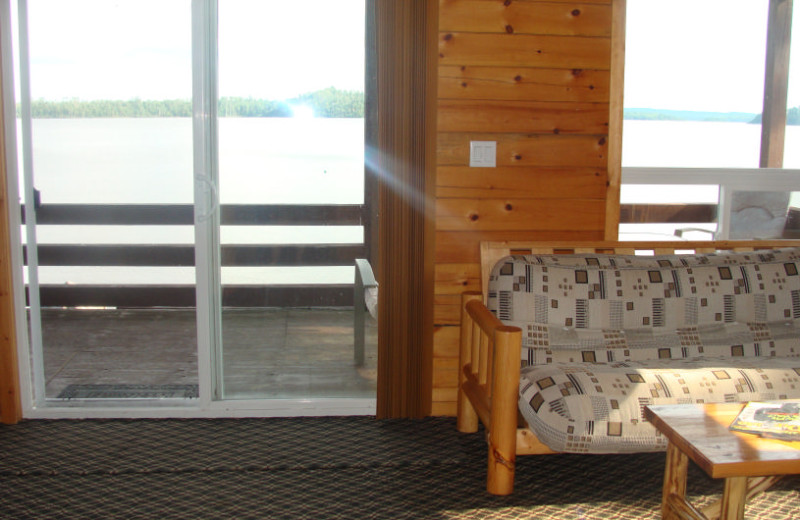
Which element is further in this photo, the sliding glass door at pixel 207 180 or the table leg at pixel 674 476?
the sliding glass door at pixel 207 180

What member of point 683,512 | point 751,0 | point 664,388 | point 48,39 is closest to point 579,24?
point 751,0

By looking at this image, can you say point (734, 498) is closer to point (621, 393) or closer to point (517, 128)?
point (621, 393)

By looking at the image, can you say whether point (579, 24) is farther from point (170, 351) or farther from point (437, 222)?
point (170, 351)

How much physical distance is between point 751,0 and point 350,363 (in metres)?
2.50

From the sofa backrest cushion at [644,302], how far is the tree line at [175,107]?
1044 millimetres

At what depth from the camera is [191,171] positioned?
127 inches

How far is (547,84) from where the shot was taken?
124 inches

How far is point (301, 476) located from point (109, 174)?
61.5 inches

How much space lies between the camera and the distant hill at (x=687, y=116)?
342 cm

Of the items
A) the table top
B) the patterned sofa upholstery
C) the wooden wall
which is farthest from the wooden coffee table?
the wooden wall

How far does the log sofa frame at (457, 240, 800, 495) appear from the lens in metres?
2.50

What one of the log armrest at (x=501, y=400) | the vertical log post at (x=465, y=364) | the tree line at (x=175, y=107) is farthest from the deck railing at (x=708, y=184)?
the tree line at (x=175, y=107)

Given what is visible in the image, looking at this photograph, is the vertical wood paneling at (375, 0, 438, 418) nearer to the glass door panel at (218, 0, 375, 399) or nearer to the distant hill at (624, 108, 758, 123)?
the glass door panel at (218, 0, 375, 399)

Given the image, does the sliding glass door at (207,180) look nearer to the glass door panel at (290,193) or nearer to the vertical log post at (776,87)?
the glass door panel at (290,193)
